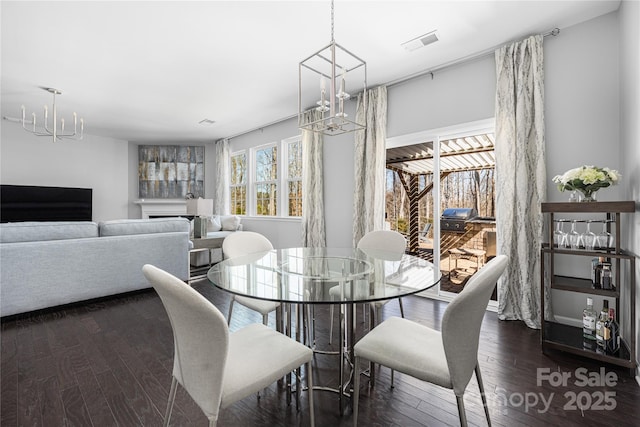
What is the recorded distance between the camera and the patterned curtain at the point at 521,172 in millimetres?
2594

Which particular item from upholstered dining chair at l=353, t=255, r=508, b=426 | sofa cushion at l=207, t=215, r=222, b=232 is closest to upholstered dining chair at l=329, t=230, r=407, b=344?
upholstered dining chair at l=353, t=255, r=508, b=426

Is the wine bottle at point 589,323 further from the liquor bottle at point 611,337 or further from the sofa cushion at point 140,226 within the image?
the sofa cushion at point 140,226

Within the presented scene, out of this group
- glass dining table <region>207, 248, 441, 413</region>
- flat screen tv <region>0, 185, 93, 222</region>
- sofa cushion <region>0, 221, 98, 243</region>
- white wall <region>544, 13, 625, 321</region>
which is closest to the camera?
glass dining table <region>207, 248, 441, 413</region>

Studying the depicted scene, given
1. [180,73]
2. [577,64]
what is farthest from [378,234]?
[180,73]

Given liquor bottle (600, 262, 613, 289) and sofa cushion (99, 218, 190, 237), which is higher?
sofa cushion (99, 218, 190, 237)

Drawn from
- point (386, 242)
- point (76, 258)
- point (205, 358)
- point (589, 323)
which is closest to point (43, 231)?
point (76, 258)

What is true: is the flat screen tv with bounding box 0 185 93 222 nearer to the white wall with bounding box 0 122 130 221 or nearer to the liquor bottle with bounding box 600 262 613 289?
the white wall with bounding box 0 122 130 221

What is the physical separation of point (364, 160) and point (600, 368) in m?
2.94

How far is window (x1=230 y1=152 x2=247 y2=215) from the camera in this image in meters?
6.47

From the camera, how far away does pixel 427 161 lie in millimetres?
4051

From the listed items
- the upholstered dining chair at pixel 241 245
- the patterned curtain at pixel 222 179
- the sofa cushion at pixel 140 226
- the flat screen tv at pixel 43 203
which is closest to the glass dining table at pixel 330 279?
the upholstered dining chair at pixel 241 245

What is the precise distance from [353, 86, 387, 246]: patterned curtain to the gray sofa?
243 cm

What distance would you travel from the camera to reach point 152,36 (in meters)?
2.68

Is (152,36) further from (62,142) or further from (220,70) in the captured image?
(62,142)
